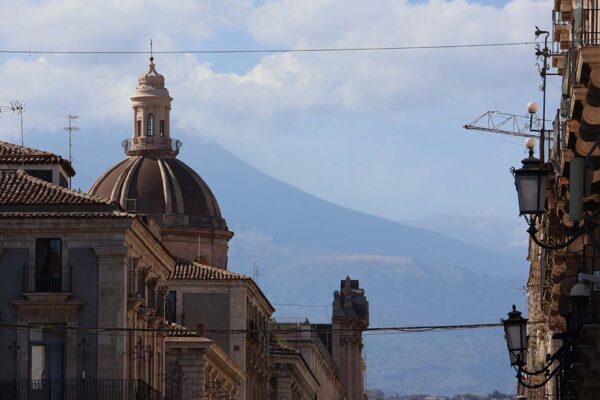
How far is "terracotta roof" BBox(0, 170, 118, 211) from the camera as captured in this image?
64.2 metres

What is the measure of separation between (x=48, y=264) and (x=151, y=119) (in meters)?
61.5

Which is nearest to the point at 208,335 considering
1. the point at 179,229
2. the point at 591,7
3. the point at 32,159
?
the point at 179,229

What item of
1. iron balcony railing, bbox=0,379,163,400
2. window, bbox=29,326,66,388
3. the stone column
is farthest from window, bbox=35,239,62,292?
iron balcony railing, bbox=0,379,163,400

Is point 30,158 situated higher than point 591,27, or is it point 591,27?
point 30,158

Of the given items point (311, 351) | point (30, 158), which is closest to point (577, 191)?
point (30, 158)

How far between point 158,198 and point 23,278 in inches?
2222

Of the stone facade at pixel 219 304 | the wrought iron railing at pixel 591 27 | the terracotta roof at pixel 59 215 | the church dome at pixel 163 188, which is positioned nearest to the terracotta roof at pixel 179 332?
the stone facade at pixel 219 304

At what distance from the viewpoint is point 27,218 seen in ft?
208

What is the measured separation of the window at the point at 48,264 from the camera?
6400 cm

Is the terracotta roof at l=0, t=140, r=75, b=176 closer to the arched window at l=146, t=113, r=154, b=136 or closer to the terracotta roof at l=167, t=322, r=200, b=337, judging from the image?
the terracotta roof at l=167, t=322, r=200, b=337

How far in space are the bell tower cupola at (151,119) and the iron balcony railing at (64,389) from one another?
59.7 metres

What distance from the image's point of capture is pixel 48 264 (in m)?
64.2

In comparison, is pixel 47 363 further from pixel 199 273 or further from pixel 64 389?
pixel 199 273

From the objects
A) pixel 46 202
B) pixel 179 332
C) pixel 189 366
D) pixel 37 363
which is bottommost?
pixel 37 363
